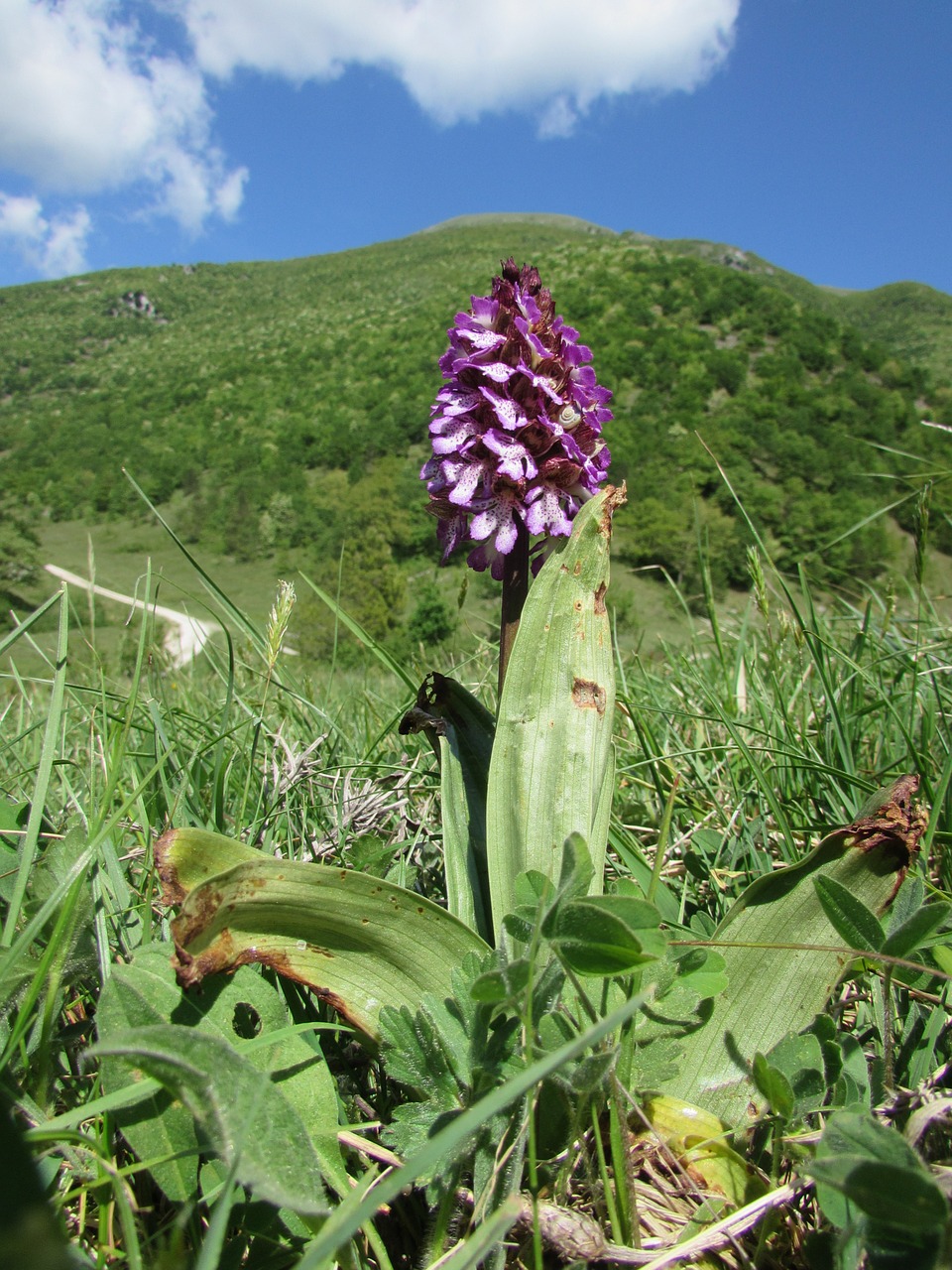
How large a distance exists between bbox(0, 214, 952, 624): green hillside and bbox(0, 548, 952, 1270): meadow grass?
44.5 meters

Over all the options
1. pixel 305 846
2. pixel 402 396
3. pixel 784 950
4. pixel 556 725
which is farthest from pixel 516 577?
pixel 402 396

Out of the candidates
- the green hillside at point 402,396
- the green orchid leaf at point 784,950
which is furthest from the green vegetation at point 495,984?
the green hillside at point 402,396

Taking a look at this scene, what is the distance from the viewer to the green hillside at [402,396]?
6462 cm

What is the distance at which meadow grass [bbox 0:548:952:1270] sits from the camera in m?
0.86

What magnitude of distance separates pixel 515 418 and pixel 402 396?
82720mm

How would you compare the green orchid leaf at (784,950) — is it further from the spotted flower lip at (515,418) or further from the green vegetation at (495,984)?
the spotted flower lip at (515,418)

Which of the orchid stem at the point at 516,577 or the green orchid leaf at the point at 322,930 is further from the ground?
the orchid stem at the point at 516,577

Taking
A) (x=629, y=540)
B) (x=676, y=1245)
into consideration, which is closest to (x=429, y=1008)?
(x=676, y=1245)

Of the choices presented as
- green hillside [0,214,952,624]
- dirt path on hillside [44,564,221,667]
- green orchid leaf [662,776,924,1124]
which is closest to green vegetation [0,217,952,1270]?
green orchid leaf [662,776,924,1124]

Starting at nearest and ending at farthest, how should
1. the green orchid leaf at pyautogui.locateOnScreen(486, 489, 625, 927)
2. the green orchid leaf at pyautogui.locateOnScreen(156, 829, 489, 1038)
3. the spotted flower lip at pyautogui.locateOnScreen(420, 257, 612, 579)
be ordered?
1. the green orchid leaf at pyautogui.locateOnScreen(156, 829, 489, 1038)
2. the green orchid leaf at pyautogui.locateOnScreen(486, 489, 625, 927)
3. the spotted flower lip at pyautogui.locateOnScreen(420, 257, 612, 579)

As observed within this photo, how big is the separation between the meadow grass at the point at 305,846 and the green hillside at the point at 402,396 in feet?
146

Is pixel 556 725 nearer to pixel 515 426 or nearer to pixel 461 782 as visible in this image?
pixel 461 782

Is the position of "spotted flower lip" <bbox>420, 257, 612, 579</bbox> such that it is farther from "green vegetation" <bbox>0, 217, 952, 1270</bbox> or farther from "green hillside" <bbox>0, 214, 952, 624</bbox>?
"green hillside" <bbox>0, 214, 952, 624</bbox>

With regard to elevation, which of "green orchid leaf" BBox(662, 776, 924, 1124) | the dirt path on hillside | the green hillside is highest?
the green hillside
